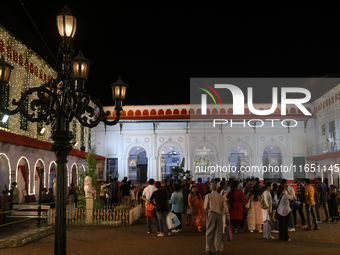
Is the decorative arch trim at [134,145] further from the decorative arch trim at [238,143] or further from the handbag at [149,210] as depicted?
the handbag at [149,210]

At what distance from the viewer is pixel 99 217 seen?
12.5 m

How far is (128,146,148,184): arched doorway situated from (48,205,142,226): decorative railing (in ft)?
57.7

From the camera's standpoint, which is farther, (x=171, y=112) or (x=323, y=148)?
(x=171, y=112)

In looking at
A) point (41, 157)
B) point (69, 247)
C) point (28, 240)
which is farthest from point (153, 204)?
point (41, 157)

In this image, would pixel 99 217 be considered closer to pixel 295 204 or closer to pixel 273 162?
pixel 295 204

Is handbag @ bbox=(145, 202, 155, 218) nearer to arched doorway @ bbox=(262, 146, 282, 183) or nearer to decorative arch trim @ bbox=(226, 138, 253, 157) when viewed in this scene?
decorative arch trim @ bbox=(226, 138, 253, 157)

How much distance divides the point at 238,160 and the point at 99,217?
20382mm

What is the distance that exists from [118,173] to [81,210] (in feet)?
56.9

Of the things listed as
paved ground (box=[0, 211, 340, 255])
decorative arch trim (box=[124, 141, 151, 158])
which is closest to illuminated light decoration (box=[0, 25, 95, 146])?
paved ground (box=[0, 211, 340, 255])

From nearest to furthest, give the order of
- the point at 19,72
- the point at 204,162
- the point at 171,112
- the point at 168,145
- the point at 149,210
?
the point at 149,210, the point at 19,72, the point at 204,162, the point at 168,145, the point at 171,112

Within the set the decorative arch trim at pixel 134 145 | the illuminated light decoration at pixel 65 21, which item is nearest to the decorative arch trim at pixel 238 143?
the decorative arch trim at pixel 134 145

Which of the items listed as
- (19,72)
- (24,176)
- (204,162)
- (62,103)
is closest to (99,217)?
(24,176)

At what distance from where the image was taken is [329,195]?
13.2 meters

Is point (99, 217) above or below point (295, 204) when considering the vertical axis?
below
